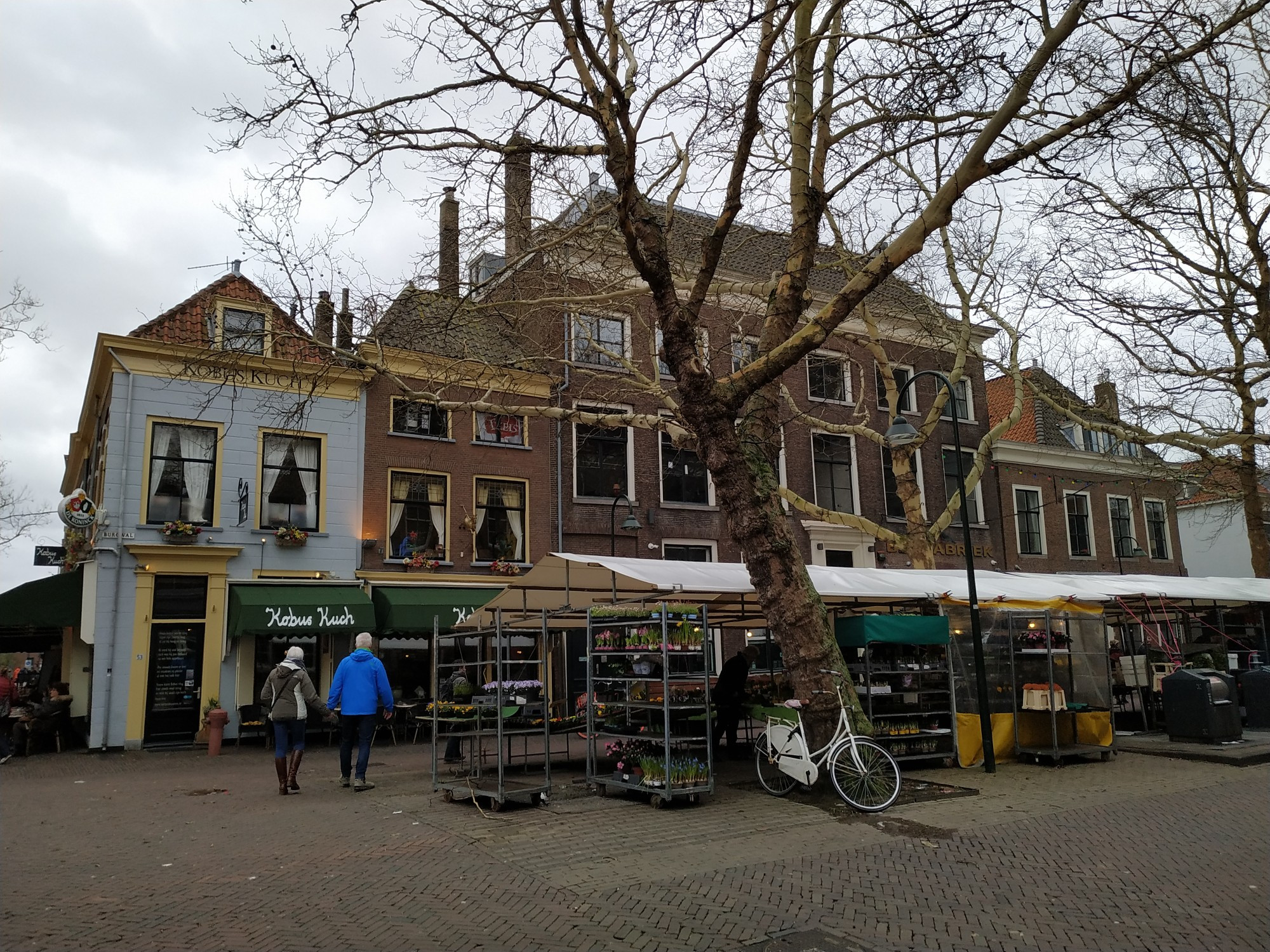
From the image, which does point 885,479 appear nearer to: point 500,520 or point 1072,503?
point 1072,503

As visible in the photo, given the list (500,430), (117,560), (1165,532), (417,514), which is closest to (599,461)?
(500,430)

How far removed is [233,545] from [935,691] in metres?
14.0

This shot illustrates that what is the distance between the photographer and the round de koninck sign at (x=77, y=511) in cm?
1733

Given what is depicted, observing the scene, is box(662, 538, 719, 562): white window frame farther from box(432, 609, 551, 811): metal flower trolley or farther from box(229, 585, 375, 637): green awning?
box(432, 609, 551, 811): metal flower trolley

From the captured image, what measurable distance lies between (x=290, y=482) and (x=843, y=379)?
15704 millimetres

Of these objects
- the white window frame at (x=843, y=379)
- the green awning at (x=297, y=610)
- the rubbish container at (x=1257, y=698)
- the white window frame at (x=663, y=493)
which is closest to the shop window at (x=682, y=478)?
the white window frame at (x=663, y=493)

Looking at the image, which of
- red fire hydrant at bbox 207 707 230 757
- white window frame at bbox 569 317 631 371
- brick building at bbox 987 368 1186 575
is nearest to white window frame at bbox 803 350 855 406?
white window frame at bbox 569 317 631 371

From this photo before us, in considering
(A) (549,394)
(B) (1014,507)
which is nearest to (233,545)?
(A) (549,394)

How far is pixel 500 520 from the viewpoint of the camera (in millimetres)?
22156

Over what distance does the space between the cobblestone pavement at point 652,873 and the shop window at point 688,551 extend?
13.7m

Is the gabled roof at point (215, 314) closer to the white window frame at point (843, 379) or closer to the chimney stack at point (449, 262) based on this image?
the chimney stack at point (449, 262)

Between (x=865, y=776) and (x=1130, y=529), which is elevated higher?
(x=1130, y=529)

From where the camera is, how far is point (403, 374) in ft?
70.4

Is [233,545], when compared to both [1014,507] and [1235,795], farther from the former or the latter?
[1014,507]
